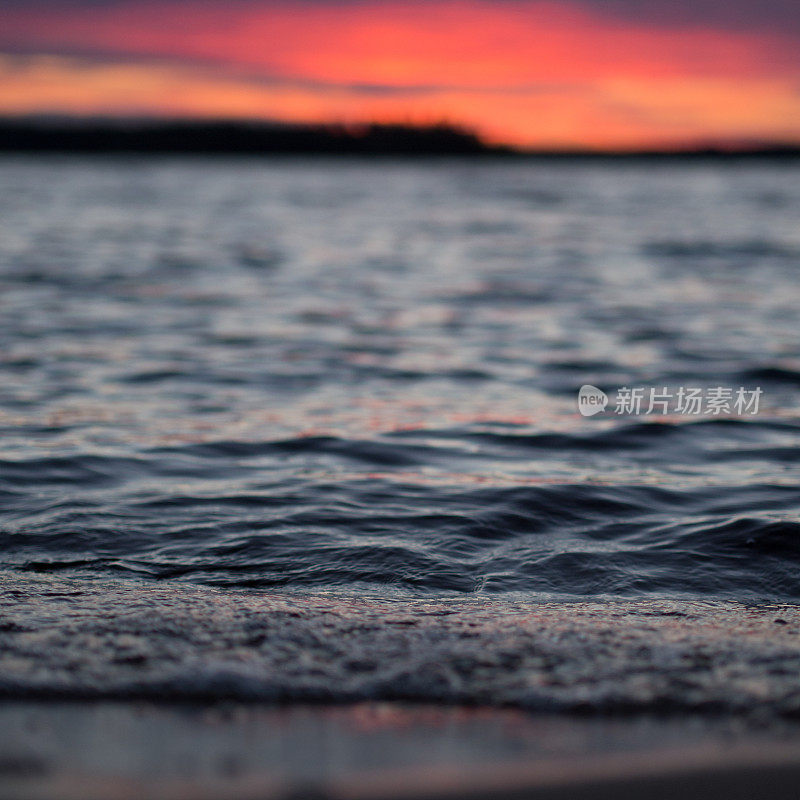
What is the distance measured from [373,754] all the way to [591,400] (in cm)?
680

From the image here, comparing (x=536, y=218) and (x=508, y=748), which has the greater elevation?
(x=536, y=218)

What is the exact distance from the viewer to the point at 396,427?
26.9 ft

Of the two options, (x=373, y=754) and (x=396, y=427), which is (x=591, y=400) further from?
(x=373, y=754)

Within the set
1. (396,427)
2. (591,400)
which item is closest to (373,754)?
(396,427)

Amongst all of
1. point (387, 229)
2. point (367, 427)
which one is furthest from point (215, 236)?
point (367, 427)

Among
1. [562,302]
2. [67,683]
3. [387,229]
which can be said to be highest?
[387,229]

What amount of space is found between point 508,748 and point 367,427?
5453 millimetres

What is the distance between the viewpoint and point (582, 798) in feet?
8.38

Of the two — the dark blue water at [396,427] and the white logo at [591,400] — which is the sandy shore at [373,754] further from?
the white logo at [591,400]

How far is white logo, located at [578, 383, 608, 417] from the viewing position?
Answer: 29.0 feet

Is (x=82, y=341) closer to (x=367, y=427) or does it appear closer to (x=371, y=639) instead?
(x=367, y=427)

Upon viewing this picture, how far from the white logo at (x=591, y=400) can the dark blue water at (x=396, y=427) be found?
12 centimetres

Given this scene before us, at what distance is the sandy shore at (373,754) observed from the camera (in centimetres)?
259

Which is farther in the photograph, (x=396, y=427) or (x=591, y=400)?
(x=591, y=400)
